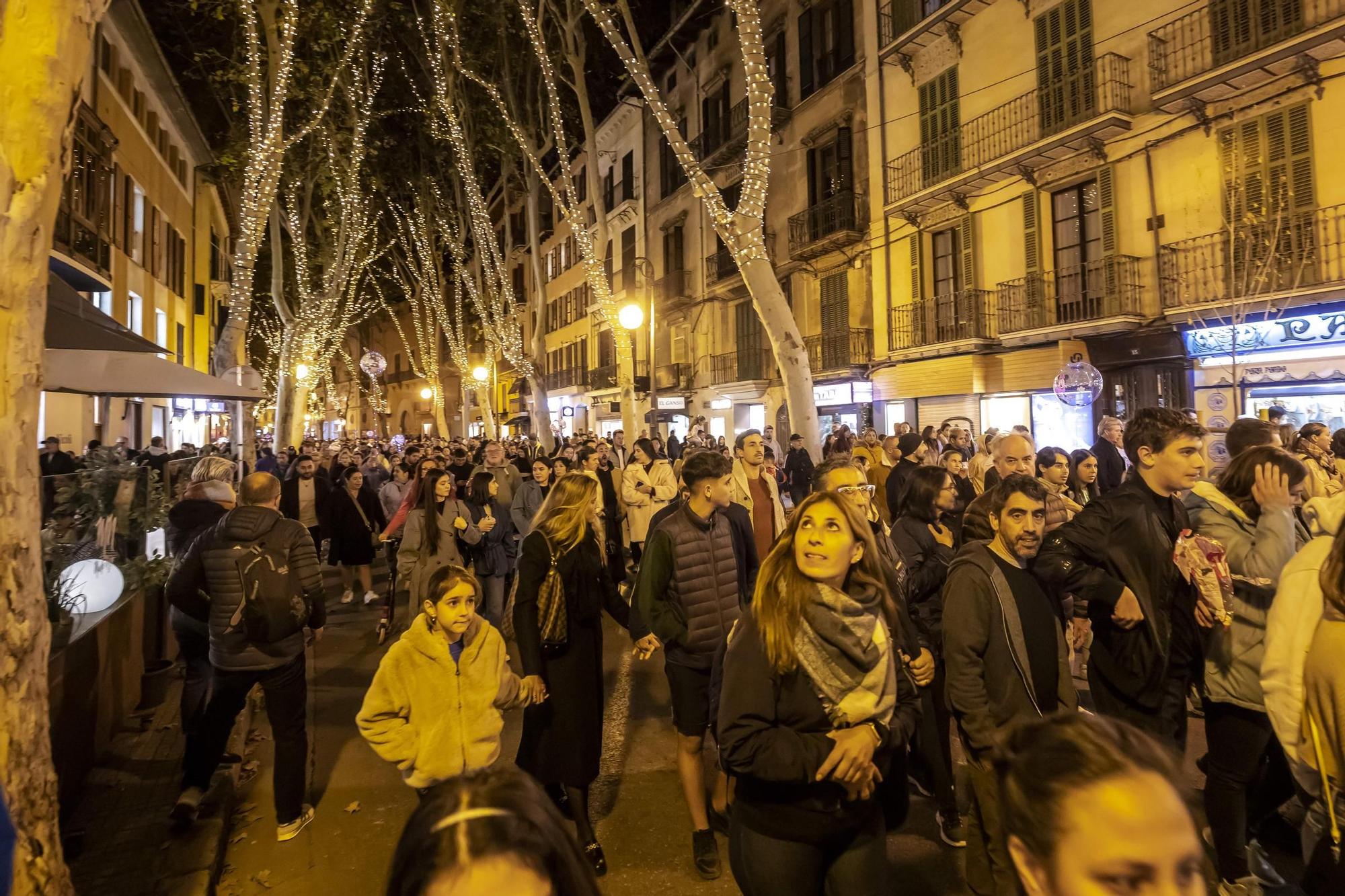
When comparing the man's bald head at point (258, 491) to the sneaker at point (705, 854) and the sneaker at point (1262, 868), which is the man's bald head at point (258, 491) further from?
the sneaker at point (1262, 868)

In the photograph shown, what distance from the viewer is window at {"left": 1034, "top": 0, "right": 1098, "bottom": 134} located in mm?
15258

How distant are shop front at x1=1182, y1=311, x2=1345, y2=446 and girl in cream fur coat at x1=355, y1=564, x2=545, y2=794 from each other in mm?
12813

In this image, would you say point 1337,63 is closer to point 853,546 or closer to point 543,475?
point 543,475

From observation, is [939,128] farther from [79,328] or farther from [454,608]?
[454,608]

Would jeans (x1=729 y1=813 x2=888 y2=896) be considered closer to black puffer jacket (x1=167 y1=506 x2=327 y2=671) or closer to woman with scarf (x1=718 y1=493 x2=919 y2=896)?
woman with scarf (x1=718 y1=493 x2=919 y2=896)

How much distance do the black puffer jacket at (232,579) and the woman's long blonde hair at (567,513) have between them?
1407 mm

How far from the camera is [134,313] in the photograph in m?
21.1

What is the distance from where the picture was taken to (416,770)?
124 inches

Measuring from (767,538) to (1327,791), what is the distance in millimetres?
4176

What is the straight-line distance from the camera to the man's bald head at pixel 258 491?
13.9 feet

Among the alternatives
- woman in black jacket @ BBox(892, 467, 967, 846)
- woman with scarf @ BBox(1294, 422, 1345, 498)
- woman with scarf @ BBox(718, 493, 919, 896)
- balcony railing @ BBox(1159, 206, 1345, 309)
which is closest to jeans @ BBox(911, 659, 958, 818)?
woman in black jacket @ BBox(892, 467, 967, 846)

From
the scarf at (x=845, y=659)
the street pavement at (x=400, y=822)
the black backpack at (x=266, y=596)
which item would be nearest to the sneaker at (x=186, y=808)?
the street pavement at (x=400, y=822)

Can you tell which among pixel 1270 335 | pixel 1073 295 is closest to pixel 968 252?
pixel 1073 295

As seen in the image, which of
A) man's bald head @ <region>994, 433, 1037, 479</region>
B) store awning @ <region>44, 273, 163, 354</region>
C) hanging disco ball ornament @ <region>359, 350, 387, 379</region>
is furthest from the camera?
hanging disco ball ornament @ <region>359, 350, 387, 379</region>
